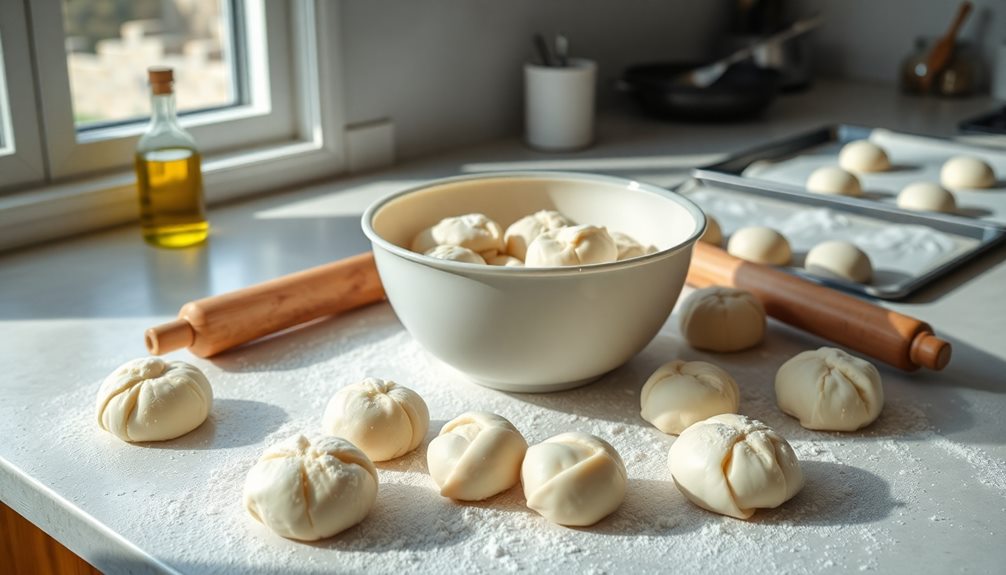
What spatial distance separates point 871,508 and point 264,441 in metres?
0.50

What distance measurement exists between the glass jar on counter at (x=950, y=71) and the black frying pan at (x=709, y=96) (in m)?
0.48

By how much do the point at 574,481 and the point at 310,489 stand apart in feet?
0.62

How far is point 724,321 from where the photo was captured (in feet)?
3.30

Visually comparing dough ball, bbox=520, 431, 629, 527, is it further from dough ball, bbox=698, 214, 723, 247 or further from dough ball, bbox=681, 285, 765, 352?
dough ball, bbox=698, 214, 723, 247

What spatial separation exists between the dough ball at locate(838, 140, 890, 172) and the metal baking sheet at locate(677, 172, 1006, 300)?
234 mm

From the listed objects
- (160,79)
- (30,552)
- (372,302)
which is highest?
(160,79)

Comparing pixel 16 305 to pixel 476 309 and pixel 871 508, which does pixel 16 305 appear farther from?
pixel 871 508

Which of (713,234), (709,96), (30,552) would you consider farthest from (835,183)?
(30,552)

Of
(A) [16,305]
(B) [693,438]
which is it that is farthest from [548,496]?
(A) [16,305]

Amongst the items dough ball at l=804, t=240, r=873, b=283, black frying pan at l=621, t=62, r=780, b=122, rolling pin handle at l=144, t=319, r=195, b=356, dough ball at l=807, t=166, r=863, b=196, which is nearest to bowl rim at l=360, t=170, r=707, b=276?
rolling pin handle at l=144, t=319, r=195, b=356

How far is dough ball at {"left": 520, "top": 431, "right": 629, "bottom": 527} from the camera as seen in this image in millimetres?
712

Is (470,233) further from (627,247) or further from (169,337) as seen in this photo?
(169,337)

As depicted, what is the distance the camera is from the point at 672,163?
5.88 feet

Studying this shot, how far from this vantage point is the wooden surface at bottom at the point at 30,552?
0.81 meters
